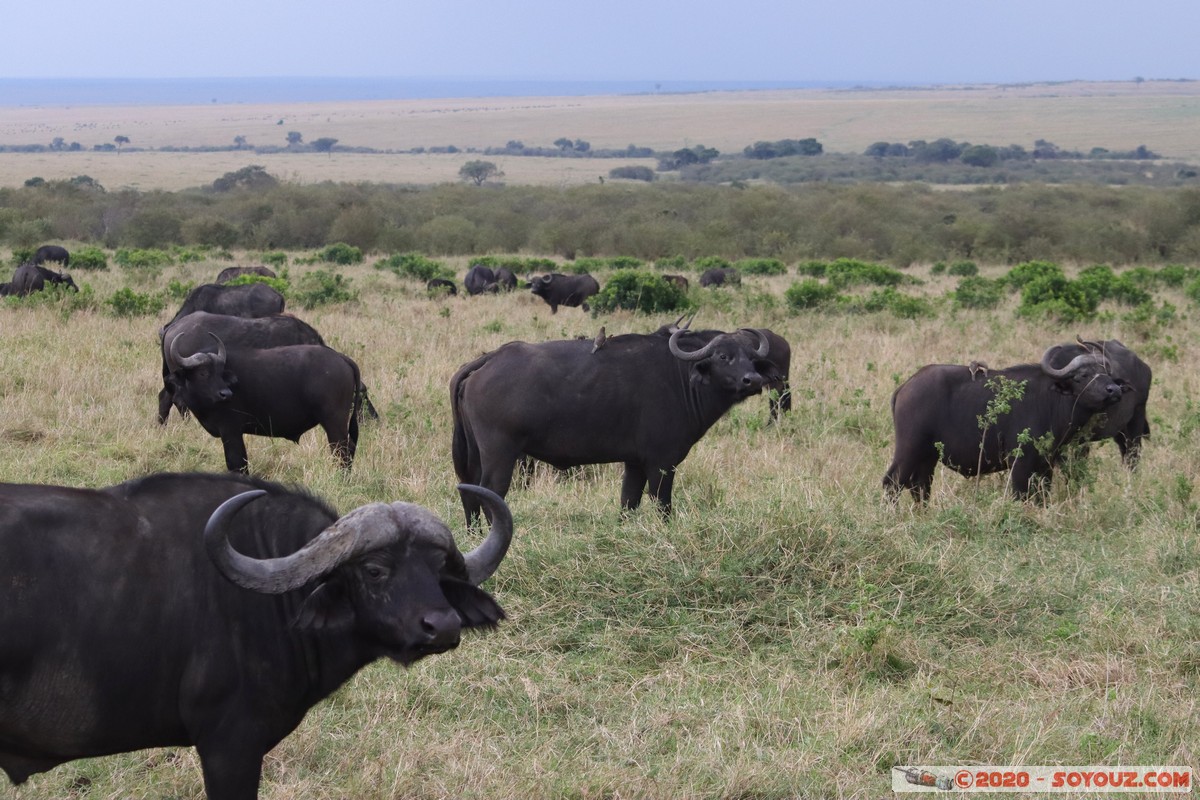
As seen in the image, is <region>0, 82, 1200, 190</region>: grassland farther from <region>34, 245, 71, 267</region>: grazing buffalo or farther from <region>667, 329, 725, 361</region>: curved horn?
<region>667, 329, 725, 361</region>: curved horn

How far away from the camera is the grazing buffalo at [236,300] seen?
45.9 ft

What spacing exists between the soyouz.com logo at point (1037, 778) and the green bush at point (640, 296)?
42.9 feet

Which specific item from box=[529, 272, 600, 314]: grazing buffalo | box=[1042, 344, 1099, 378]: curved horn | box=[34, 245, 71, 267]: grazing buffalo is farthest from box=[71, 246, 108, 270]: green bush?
box=[1042, 344, 1099, 378]: curved horn

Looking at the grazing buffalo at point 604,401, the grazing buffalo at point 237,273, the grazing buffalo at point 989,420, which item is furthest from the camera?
the grazing buffalo at point 237,273

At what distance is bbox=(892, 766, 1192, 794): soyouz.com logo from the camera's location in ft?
14.0

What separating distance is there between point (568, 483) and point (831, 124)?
157872mm

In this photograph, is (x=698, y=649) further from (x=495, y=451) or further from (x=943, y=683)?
(x=495, y=451)

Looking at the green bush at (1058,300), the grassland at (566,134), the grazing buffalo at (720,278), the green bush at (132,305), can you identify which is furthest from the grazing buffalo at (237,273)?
the grassland at (566,134)

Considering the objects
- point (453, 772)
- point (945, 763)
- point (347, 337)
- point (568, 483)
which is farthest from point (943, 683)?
point (347, 337)

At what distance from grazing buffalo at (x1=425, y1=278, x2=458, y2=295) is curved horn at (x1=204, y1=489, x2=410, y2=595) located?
57.8 feet

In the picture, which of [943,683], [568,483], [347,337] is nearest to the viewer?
[943,683]

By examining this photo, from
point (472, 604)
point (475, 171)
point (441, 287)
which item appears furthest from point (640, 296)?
point (475, 171)

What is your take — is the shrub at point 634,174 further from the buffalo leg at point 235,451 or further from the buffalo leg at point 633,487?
the buffalo leg at point 633,487

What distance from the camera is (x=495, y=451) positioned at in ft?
24.1
